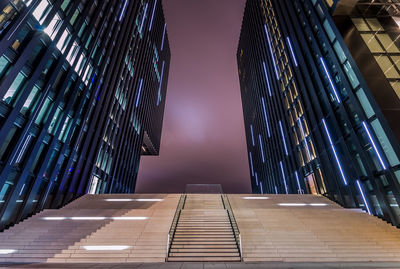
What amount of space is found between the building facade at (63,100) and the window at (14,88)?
57mm

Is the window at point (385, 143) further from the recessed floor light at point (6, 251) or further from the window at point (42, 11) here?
the window at point (42, 11)

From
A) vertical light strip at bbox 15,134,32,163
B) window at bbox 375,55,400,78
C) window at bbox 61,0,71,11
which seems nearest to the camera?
vertical light strip at bbox 15,134,32,163

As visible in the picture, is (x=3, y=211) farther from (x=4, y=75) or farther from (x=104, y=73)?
(x=104, y=73)

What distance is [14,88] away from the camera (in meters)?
11.7

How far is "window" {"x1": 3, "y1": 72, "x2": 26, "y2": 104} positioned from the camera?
11266 mm

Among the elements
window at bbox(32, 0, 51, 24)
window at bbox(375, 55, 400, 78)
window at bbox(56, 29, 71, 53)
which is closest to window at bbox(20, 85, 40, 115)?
window at bbox(56, 29, 71, 53)

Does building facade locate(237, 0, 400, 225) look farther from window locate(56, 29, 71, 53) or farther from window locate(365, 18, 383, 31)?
window locate(56, 29, 71, 53)

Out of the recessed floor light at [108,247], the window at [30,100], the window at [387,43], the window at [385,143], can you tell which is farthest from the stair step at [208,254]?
the window at [387,43]

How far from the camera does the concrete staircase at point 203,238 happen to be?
8711 mm

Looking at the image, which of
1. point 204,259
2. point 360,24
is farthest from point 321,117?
point 204,259

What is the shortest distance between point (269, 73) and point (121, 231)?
29923 mm

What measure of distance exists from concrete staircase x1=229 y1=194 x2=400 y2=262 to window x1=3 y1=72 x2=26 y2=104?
50.7 feet

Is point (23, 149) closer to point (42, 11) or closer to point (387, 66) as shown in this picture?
point (42, 11)

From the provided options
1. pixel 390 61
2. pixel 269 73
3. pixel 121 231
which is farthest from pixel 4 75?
pixel 269 73
